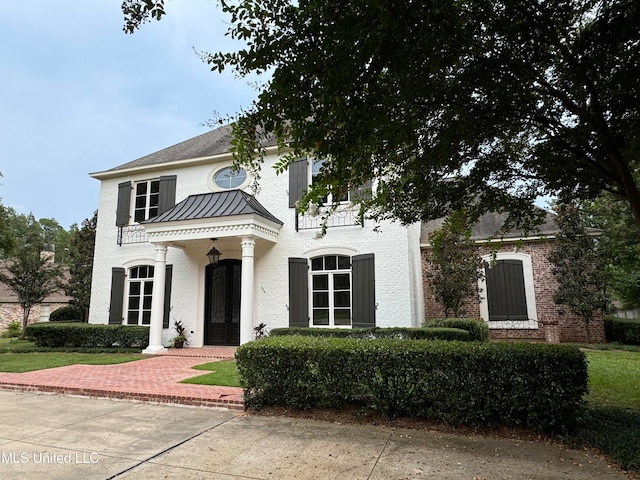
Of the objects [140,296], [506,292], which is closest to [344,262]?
[506,292]

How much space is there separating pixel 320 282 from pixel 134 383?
5940 mm

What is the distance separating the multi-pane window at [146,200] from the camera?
13.5m

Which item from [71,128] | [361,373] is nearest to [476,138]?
[361,373]

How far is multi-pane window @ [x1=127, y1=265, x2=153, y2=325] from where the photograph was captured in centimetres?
1289

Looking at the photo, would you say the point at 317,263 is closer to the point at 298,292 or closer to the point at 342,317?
the point at 298,292

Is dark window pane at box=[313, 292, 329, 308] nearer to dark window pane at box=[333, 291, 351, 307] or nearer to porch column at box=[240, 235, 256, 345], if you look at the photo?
dark window pane at box=[333, 291, 351, 307]

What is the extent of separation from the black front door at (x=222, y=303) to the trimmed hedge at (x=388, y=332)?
1.89 metres

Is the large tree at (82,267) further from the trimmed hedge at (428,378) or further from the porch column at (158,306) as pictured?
the trimmed hedge at (428,378)

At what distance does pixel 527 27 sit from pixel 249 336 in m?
8.91

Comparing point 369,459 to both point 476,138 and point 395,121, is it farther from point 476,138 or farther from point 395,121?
point 476,138

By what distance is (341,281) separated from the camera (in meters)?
11.3

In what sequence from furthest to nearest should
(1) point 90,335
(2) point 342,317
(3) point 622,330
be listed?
(3) point 622,330 < (1) point 90,335 < (2) point 342,317

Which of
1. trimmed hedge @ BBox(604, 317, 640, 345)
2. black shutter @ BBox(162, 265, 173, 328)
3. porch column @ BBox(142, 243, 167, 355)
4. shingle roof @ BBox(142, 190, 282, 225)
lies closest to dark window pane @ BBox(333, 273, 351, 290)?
shingle roof @ BBox(142, 190, 282, 225)

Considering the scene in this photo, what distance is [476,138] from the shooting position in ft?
14.8
